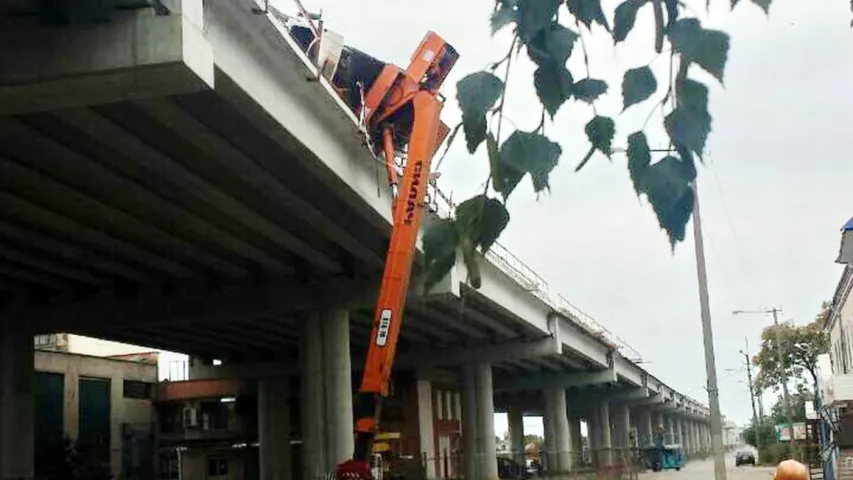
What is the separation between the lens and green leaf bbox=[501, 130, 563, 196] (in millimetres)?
2836

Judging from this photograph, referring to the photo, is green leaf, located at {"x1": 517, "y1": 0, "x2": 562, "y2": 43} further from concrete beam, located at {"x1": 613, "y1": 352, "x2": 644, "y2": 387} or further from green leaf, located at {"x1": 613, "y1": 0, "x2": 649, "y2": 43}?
concrete beam, located at {"x1": 613, "y1": 352, "x2": 644, "y2": 387}

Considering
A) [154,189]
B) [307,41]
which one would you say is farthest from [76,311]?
[307,41]

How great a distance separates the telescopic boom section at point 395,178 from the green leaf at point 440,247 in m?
24.1

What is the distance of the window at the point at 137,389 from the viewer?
63.9 metres

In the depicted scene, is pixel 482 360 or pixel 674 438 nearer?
pixel 482 360

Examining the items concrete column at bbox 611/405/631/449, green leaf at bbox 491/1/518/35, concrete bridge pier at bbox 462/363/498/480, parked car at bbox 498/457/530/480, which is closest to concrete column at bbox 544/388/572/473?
parked car at bbox 498/457/530/480

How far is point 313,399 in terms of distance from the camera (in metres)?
37.7

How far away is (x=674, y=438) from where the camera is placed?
6801 inches

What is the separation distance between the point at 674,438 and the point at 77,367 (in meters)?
130

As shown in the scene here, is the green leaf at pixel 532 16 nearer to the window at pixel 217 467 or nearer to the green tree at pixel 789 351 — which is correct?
the window at pixel 217 467

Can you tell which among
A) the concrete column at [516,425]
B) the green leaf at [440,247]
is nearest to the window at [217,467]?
the concrete column at [516,425]

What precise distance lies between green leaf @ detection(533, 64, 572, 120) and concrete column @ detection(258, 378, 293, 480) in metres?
58.1

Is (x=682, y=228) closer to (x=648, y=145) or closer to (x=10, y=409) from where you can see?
(x=648, y=145)

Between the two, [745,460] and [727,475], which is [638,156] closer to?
[727,475]
